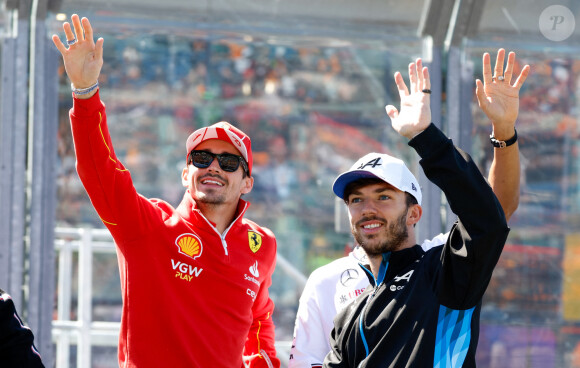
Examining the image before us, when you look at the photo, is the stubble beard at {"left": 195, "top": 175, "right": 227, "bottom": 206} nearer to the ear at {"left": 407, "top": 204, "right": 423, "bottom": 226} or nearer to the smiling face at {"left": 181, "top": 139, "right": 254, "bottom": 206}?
the smiling face at {"left": 181, "top": 139, "right": 254, "bottom": 206}

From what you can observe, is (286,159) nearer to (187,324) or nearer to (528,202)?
(528,202)

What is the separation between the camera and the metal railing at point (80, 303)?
4355 mm

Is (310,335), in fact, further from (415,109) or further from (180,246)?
(415,109)

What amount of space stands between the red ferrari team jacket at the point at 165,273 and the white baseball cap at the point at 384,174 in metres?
0.71

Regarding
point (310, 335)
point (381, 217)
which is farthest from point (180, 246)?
point (381, 217)

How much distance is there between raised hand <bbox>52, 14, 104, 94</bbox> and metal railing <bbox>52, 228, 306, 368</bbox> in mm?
1622

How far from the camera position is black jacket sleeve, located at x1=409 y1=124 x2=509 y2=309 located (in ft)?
7.61

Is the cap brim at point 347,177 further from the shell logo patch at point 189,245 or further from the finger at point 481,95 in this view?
the shell logo patch at point 189,245

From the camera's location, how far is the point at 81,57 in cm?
293

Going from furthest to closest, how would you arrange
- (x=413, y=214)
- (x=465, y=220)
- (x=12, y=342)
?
(x=413, y=214) < (x=465, y=220) < (x=12, y=342)

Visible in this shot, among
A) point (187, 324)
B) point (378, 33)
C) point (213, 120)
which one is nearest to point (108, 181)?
point (187, 324)

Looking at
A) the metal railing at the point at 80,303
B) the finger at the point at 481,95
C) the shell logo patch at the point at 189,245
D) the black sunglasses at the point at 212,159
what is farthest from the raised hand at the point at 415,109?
the metal railing at the point at 80,303

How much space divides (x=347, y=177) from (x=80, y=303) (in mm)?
2156

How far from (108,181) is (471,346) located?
1.42 metres
